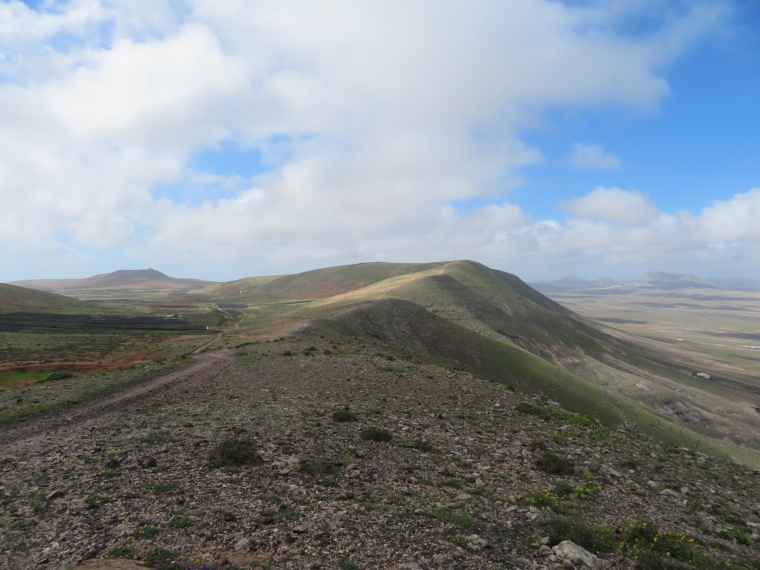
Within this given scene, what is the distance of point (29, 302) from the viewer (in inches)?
5846

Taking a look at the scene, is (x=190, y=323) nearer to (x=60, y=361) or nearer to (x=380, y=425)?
(x=60, y=361)

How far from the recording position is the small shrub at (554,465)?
1498cm

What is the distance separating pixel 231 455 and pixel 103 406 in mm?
15594

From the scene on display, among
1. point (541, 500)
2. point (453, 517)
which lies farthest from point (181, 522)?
point (541, 500)

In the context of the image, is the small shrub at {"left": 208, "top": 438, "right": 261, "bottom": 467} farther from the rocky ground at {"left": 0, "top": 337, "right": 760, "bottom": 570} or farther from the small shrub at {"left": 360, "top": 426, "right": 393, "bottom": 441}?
the small shrub at {"left": 360, "top": 426, "right": 393, "bottom": 441}

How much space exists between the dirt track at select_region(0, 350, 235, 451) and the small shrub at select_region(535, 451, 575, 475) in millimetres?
22366

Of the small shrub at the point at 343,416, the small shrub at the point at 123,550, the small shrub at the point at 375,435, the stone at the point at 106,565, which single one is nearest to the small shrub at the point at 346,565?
the stone at the point at 106,565

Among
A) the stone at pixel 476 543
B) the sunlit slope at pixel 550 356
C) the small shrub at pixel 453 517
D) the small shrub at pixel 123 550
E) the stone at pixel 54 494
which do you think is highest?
the small shrub at pixel 123 550

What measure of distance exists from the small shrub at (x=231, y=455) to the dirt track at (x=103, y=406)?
9049 millimetres

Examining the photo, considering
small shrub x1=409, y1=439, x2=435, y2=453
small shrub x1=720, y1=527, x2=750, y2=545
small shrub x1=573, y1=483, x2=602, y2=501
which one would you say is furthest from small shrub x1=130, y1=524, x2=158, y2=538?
small shrub x1=720, y1=527, x2=750, y2=545

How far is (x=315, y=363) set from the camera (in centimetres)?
3409

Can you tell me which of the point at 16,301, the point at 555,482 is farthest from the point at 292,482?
the point at 16,301

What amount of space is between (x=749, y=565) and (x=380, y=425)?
545 inches

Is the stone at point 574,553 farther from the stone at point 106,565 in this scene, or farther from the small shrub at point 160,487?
the small shrub at point 160,487
